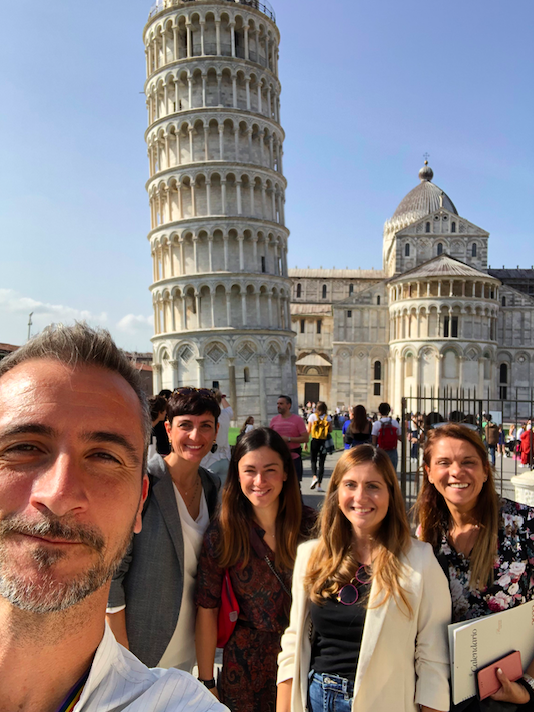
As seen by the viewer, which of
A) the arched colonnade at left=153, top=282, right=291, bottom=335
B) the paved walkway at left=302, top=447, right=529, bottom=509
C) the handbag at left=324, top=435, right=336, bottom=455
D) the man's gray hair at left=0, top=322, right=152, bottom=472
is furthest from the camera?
the arched colonnade at left=153, top=282, right=291, bottom=335

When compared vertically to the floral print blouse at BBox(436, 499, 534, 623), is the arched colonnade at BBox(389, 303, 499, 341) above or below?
above

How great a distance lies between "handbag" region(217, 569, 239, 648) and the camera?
Answer: 8.39ft

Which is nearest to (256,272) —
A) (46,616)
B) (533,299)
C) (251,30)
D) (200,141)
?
(200,141)

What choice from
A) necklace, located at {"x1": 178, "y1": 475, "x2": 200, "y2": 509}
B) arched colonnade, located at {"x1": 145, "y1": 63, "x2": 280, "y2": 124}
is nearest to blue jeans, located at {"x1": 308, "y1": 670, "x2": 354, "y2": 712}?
necklace, located at {"x1": 178, "y1": 475, "x2": 200, "y2": 509}

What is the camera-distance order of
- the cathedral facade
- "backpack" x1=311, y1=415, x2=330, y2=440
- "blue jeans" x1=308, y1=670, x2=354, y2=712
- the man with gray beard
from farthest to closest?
the cathedral facade
"backpack" x1=311, y1=415, x2=330, y2=440
"blue jeans" x1=308, y1=670, x2=354, y2=712
the man with gray beard

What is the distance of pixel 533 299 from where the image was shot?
43.5 meters

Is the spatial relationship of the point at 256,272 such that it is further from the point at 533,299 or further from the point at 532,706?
the point at 533,299

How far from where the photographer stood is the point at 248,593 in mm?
2582

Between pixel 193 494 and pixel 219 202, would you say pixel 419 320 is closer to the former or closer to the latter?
pixel 219 202

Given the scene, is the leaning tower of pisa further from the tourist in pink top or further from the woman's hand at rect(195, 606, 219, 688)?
the woman's hand at rect(195, 606, 219, 688)

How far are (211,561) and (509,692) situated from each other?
58.1 inches

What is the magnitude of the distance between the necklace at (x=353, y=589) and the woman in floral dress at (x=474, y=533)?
385 mm

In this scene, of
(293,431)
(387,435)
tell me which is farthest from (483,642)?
(387,435)

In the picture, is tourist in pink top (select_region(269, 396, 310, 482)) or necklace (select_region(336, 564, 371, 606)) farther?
tourist in pink top (select_region(269, 396, 310, 482))
